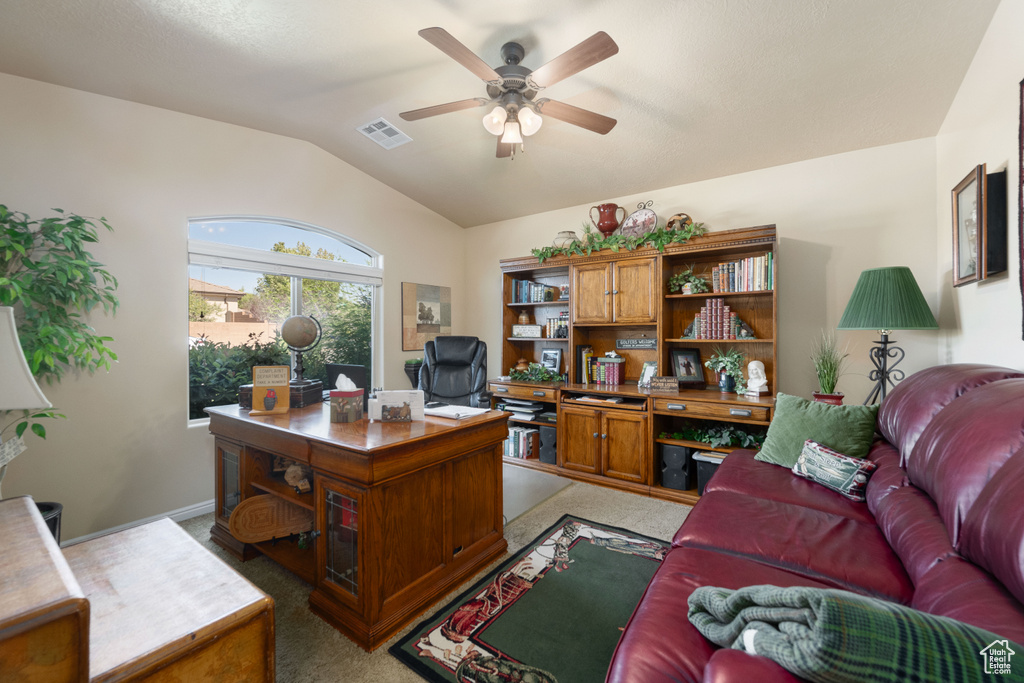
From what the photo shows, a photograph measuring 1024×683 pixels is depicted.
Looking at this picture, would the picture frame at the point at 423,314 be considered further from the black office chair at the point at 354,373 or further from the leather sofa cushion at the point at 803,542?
Answer: the leather sofa cushion at the point at 803,542

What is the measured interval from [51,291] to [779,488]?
13.0 feet

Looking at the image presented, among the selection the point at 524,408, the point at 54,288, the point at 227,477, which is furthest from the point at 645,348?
the point at 54,288

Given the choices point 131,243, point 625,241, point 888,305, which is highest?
point 625,241

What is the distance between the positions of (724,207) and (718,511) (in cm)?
276

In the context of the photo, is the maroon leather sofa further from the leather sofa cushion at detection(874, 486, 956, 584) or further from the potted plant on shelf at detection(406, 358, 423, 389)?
the potted plant on shelf at detection(406, 358, 423, 389)

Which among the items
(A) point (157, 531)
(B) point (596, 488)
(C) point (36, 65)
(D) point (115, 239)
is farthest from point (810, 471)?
(C) point (36, 65)

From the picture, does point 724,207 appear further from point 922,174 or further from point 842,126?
point 922,174

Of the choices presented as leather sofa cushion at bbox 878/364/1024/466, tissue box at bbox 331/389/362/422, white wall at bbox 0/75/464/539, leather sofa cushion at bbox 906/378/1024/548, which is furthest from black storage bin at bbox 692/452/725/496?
white wall at bbox 0/75/464/539

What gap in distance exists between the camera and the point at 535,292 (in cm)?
432

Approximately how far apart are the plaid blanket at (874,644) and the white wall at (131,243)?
3.60 metres

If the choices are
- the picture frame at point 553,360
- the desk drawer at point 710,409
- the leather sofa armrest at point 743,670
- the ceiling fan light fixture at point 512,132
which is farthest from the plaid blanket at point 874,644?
the picture frame at point 553,360

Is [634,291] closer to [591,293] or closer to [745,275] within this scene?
[591,293]

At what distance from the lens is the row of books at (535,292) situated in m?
4.28

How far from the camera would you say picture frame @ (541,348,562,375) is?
422 centimetres
